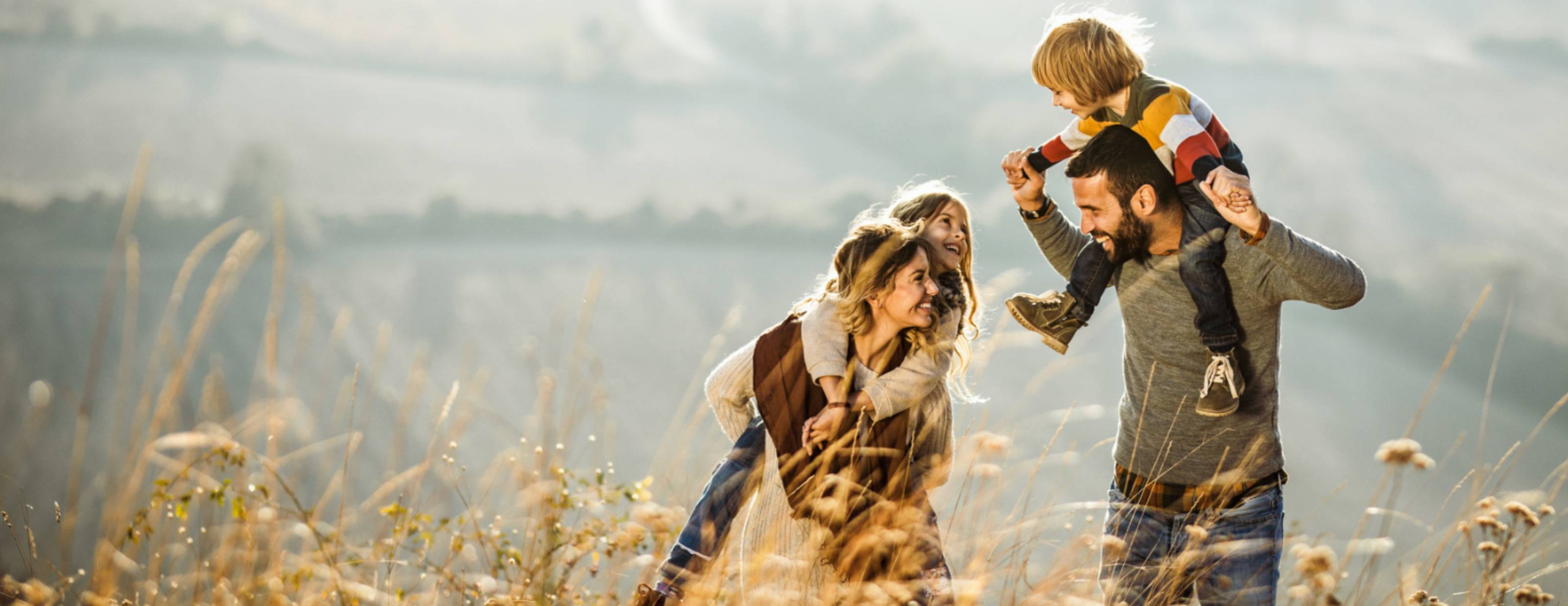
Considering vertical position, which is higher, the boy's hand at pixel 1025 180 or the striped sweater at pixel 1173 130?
the striped sweater at pixel 1173 130

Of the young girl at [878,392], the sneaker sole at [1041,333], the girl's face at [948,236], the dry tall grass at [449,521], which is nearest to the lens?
the dry tall grass at [449,521]

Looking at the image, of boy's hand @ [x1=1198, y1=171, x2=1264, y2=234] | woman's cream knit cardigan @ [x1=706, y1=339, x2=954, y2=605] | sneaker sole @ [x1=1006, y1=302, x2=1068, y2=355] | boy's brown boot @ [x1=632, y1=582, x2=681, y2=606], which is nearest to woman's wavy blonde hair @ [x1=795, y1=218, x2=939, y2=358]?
woman's cream knit cardigan @ [x1=706, y1=339, x2=954, y2=605]

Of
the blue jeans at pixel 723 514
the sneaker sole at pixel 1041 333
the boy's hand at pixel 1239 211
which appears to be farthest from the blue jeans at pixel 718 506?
the boy's hand at pixel 1239 211

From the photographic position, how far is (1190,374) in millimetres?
2051

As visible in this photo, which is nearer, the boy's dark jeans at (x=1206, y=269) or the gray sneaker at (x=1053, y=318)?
the boy's dark jeans at (x=1206, y=269)

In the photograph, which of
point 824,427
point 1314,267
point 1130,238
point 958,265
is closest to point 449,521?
point 824,427

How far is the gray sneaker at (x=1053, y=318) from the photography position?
7.13 feet

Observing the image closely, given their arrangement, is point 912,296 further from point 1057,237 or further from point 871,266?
point 1057,237

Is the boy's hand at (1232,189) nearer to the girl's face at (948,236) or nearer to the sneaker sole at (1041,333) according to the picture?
the sneaker sole at (1041,333)

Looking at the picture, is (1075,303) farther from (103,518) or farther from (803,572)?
(103,518)

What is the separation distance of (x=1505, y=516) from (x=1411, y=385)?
191 ft

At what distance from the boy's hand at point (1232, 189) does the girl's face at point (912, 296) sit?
0.60m

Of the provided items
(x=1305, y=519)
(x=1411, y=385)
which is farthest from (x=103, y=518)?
(x=1411, y=385)

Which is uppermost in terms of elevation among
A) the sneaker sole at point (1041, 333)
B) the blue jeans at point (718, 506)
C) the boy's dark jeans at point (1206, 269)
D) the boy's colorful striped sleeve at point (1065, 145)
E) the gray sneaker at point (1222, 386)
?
the boy's colorful striped sleeve at point (1065, 145)
